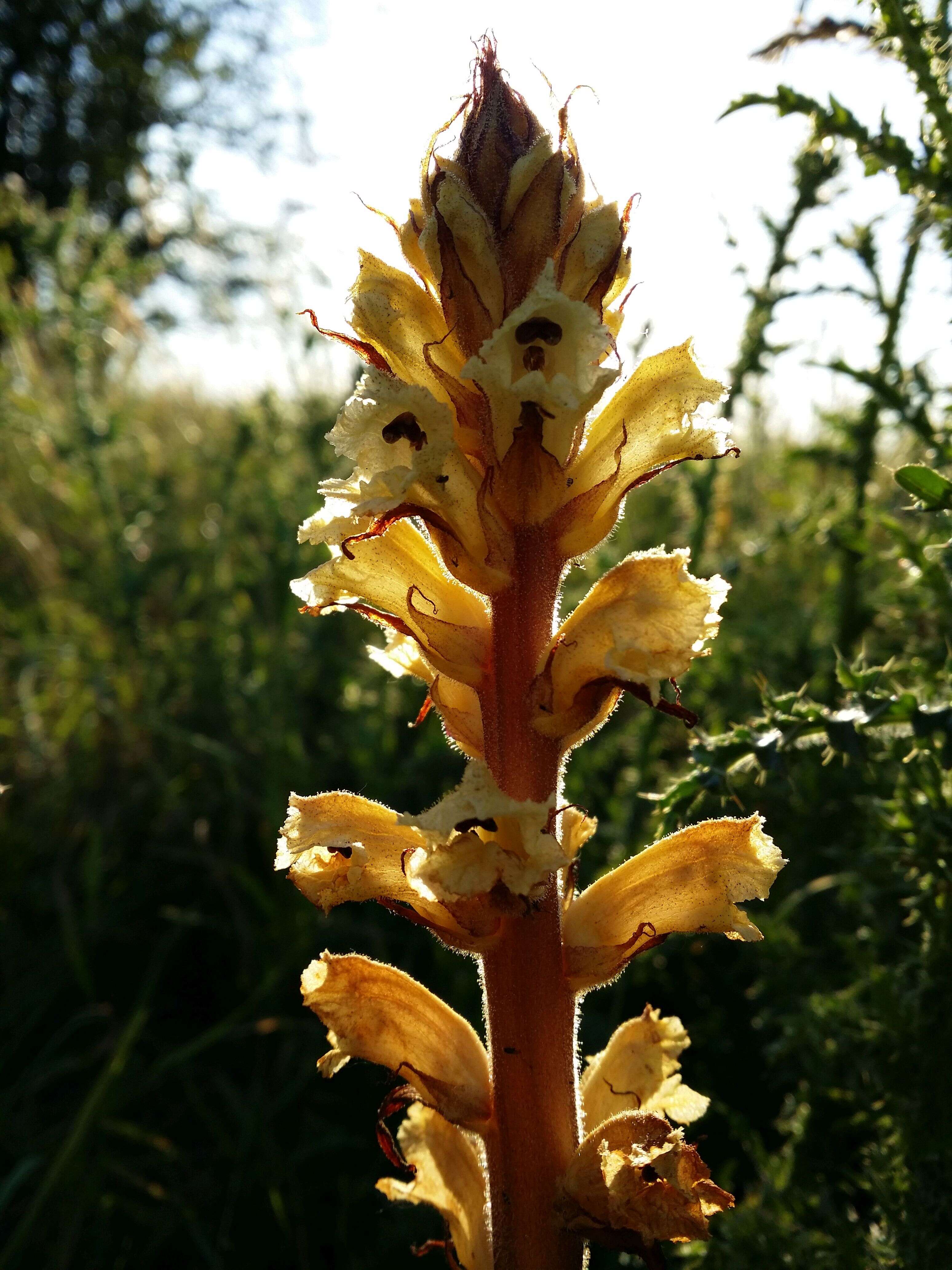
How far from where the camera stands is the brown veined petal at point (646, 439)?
4.47ft

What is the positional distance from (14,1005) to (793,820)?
7.68 feet

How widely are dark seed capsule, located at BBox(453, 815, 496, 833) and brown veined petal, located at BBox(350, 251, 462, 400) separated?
0.56 metres

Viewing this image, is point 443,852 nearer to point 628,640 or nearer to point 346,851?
point 346,851

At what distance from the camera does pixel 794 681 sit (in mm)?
3369

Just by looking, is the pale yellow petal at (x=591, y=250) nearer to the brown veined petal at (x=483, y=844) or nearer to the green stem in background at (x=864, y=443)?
the brown veined petal at (x=483, y=844)

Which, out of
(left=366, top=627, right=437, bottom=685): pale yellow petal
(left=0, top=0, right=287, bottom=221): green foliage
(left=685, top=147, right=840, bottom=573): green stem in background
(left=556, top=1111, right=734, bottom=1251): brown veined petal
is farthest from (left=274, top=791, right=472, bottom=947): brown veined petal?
(left=0, top=0, right=287, bottom=221): green foliage

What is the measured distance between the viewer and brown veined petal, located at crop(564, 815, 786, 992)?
1.36m

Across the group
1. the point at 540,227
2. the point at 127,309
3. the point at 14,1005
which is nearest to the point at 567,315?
the point at 540,227

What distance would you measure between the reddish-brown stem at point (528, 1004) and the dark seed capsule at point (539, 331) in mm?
256

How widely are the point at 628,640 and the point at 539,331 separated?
15.4 inches

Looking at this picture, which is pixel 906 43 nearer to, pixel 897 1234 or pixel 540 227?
pixel 540 227

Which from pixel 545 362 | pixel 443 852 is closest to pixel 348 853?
pixel 443 852

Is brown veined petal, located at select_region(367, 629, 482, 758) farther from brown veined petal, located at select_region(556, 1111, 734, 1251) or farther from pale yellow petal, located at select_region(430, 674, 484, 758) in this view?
brown veined petal, located at select_region(556, 1111, 734, 1251)

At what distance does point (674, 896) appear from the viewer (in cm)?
139
